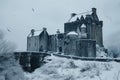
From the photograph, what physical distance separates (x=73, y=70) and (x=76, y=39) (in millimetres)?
15003

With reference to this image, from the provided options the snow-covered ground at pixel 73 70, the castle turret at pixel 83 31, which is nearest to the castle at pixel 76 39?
the castle turret at pixel 83 31

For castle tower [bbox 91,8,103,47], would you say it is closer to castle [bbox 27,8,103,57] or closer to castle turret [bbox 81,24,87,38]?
castle [bbox 27,8,103,57]

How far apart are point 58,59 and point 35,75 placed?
7.98m

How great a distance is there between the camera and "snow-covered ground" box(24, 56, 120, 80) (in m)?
49.9

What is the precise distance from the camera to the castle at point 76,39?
210ft

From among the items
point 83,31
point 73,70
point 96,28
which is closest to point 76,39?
point 83,31

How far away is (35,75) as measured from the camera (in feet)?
178

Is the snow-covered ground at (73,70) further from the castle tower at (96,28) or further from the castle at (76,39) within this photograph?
the castle tower at (96,28)

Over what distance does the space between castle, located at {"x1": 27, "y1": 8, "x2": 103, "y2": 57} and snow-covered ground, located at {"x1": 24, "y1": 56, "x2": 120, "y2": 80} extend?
807 centimetres

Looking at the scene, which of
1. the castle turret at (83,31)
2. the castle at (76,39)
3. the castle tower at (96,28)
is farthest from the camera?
the castle tower at (96,28)

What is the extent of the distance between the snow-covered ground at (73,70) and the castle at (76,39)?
8066 millimetres

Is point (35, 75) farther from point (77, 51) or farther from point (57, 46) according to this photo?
point (57, 46)

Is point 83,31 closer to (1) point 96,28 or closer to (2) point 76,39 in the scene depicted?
(2) point 76,39

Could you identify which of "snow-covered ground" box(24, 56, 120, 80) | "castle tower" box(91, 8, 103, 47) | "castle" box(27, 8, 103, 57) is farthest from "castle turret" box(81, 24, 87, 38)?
"snow-covered ground" box(24, 56, 120, 80)
